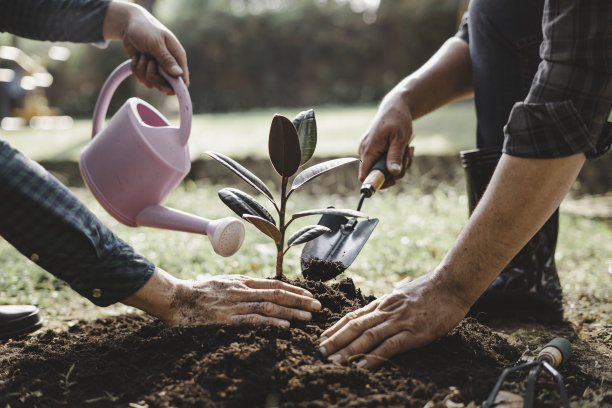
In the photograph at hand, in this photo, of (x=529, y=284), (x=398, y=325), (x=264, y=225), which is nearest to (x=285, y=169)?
(x=264, y=225)

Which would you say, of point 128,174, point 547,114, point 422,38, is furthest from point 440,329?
point 422,38

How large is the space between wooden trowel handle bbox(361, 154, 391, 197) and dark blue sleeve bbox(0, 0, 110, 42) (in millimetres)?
1086

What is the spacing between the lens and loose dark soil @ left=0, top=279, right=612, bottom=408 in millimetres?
1204

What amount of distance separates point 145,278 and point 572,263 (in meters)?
2.16

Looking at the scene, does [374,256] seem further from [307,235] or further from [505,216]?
[505,216]

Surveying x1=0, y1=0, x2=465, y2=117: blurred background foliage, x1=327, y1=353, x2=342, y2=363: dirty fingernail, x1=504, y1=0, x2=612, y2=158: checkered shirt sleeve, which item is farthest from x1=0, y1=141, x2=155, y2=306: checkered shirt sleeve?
x1=0, y1=0, x2=465, y2=117: blurred background foliage

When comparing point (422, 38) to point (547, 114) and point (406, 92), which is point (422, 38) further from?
point (547, 114)

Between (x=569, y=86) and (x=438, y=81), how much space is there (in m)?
0.95

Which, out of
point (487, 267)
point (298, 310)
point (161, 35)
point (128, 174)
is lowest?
point (298, 310)

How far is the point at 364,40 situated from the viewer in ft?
43.6

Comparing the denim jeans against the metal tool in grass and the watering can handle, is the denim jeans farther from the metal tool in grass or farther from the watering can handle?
the watering can handle

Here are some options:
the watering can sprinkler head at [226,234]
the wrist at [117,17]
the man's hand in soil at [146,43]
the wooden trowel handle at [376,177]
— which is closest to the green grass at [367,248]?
the wooden trowel handle at [376,177]

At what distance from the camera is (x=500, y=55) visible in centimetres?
198

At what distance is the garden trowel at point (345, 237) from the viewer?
179cm
